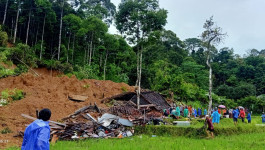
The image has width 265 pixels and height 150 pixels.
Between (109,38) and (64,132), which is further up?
(109,38)

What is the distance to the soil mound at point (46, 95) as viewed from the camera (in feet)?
48.5

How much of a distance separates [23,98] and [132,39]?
10.9m

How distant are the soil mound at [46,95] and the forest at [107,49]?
90.1 inches

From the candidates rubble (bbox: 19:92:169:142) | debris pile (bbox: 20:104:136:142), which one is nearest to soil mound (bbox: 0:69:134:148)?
rubble (bbox: 19:92:169:142)

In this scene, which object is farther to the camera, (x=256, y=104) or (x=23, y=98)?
(x=256, y=104)

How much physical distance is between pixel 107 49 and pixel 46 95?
69.7 ft

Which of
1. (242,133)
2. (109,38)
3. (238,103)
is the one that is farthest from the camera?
(238,103)

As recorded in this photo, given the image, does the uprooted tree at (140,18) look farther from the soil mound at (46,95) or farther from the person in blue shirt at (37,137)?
the person in blue shirt at (37,137)

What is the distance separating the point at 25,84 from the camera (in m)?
21.6

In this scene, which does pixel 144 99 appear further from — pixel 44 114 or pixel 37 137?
pixel 37 137

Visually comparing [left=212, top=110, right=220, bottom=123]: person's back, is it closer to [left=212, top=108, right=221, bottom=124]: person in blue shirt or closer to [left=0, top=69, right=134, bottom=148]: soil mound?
[left=212, top=108, right=221, bottom=124]: person in blue shirt

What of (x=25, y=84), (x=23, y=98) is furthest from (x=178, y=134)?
(x=25, y=84)

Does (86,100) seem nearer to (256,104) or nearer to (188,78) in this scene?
(188,78)

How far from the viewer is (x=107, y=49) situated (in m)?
40.4
